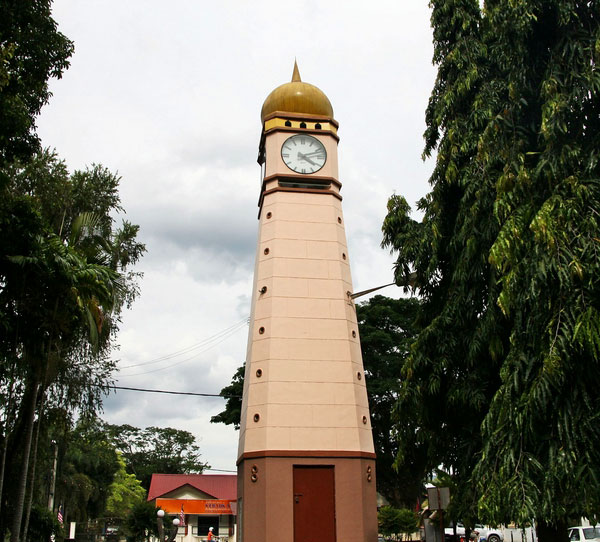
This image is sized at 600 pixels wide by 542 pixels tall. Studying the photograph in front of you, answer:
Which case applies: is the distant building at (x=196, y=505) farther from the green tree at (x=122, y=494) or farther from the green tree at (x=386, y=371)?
the green tree at (x=122, y=494)

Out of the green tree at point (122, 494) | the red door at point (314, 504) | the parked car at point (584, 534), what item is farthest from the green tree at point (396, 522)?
the green tree at point (122, 494)

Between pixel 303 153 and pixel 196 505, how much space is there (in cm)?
2804

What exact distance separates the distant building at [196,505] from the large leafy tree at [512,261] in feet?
99.4

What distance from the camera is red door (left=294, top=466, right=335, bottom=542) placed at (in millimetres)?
17984

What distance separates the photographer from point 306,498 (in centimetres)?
1823

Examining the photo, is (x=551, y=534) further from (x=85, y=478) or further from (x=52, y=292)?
(x=85, y=478)

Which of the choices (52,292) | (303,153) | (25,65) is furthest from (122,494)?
(25,65)

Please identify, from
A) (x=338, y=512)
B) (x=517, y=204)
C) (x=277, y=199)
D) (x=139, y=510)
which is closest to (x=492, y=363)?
(x=517, y=204)

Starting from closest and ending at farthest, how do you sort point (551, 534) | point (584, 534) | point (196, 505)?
point (551, 534), point (584, 534), point (196, 505)

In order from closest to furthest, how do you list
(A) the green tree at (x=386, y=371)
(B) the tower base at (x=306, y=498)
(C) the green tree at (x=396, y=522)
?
(B) the tower base at (x=306, y=498)
(C) the green tree at (x=396, y=522)
(A) the green tree at (x=386, y=371)

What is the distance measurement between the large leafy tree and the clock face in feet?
21.5

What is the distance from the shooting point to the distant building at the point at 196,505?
41.8 m

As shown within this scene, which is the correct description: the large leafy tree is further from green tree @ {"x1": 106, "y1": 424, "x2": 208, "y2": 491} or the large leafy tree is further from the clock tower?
green tree @ {"x1": 106, "y1": 424, "x2": 208, "y2": 491}

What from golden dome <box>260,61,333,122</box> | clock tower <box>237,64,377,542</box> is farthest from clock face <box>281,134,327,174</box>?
golden dome <box>260,61,333,122</box>
